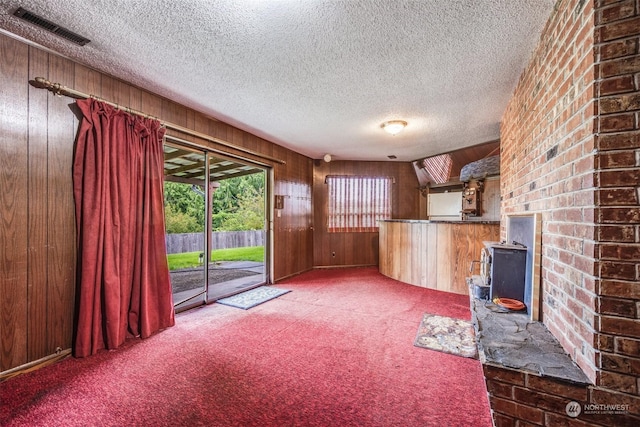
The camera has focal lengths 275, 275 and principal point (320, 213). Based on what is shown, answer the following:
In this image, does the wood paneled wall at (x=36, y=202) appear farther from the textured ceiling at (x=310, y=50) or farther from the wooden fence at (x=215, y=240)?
the wooden fence at (x=215, y=240)

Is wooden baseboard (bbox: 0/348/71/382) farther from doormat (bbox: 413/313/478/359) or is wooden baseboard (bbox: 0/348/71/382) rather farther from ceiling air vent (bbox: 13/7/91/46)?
doormat (bbox: 413/313/478/359)

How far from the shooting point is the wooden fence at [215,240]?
723 cm

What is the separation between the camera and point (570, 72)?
136 cm

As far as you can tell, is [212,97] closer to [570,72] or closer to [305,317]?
[305,317]

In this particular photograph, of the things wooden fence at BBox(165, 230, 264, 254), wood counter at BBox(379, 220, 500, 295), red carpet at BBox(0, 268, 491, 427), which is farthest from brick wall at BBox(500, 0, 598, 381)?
wooden fence at BBox(165, 230, 264, 254)

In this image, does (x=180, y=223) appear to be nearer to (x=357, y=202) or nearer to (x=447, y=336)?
(x=357, y=202)

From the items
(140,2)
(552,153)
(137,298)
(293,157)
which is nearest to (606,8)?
(552,153)

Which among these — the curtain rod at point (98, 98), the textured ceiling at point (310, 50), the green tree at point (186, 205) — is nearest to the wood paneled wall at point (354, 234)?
the curtain rod at point (98, 98)

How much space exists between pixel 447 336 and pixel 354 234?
365 centimetres

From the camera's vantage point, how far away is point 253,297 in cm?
379

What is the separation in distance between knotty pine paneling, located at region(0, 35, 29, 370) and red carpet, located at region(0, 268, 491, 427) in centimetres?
30

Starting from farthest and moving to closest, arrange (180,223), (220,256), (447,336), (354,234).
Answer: (220,256) < (180,223) < (354,234) < (447,336)

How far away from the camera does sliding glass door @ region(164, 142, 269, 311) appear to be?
372cm

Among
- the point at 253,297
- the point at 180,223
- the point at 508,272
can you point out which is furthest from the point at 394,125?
the point at 180,223
